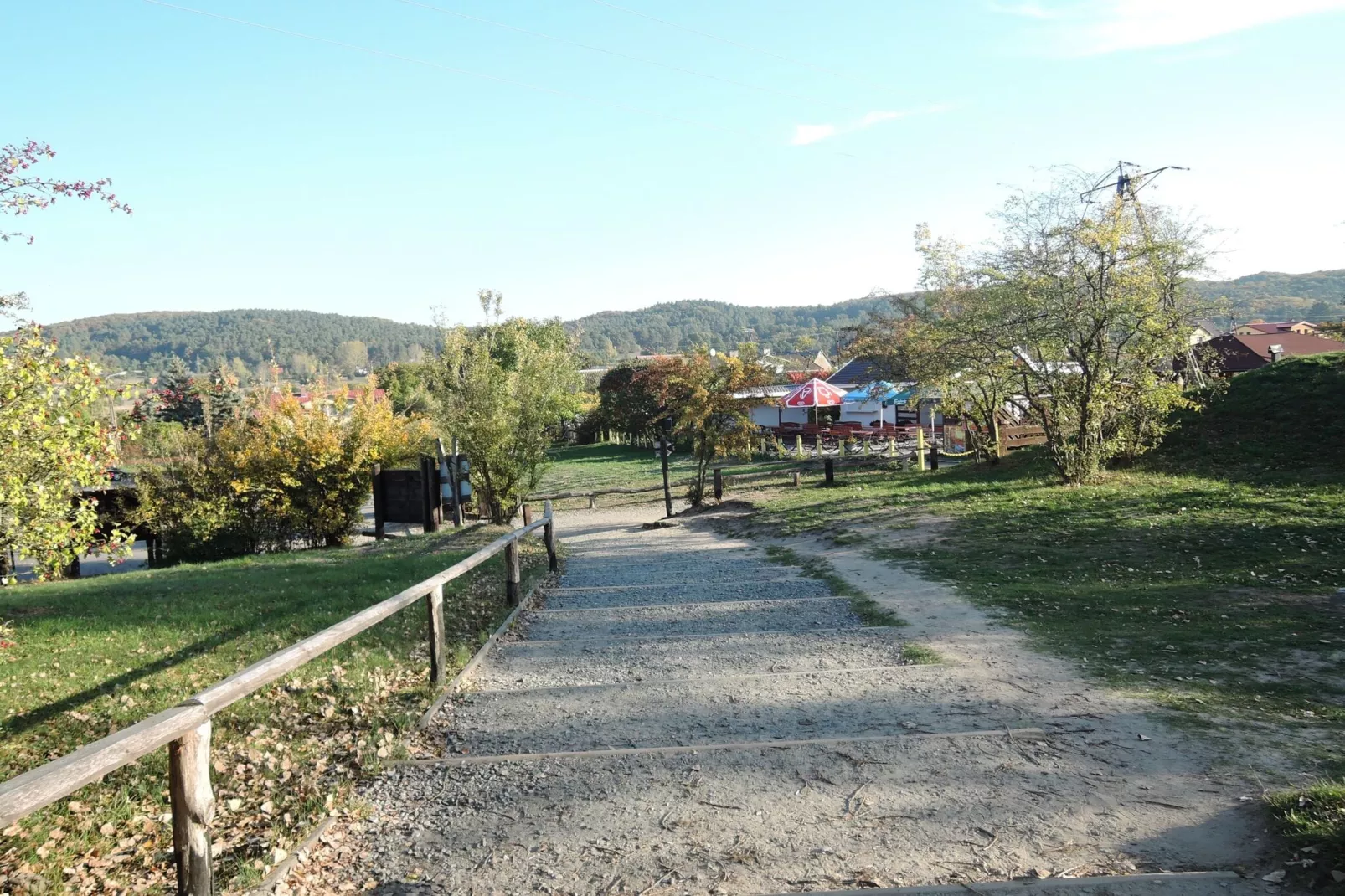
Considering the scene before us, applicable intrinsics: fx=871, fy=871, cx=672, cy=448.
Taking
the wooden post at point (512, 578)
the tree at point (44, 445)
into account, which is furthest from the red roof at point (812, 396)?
the tree at point (44, 445)

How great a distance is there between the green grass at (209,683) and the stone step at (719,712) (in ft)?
1.63

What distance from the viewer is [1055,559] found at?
9.62 meters

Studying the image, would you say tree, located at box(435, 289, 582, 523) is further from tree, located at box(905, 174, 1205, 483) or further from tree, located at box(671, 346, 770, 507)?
tree, located at box(905, 174, 1205, 483)

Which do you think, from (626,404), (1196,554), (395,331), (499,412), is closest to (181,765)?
(1196,554)

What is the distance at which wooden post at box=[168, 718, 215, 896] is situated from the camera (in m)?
2.91

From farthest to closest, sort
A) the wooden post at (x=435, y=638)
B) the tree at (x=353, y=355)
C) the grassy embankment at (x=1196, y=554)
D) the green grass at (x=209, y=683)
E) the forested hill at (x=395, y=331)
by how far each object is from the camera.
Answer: the tree at (x=353, y=355) → the forested hill at (x=395, y=331) → the wooden post at (x=435, y=638) → the grassy embankment at (x=1196, y=554) → the green grass at (x=209, y=683)

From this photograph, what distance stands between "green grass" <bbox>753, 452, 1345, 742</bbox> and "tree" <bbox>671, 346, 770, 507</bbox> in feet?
11.3

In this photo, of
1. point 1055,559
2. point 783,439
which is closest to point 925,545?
point 1055,559

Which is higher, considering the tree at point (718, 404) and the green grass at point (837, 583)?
the tree at point (718, 404)

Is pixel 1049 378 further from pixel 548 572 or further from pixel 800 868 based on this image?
pixel 800 868

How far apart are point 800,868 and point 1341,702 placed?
3.51 meters

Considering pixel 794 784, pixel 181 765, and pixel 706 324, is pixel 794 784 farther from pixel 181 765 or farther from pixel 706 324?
pixel 706 324

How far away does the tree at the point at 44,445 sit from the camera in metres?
6.02

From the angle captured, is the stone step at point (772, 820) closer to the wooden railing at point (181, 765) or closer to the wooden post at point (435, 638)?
the wooden railing at point (181, 765)
